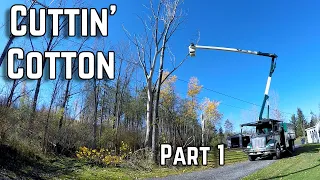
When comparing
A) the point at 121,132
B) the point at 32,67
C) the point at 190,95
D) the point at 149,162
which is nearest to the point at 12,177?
the point at 32,67

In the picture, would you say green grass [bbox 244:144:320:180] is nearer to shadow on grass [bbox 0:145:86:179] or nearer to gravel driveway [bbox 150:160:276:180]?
gravel driveway [bbox 150:160:276:180]

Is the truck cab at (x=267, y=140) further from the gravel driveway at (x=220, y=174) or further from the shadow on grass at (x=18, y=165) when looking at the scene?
the shadow on grass at (x=18, y=165)

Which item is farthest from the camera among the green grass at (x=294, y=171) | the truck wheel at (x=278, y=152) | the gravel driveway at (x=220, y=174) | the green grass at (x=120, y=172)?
the truck wheel at (x=278, y=152)

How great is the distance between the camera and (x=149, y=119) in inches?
842

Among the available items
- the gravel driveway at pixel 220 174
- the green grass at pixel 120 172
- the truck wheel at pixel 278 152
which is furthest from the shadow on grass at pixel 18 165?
the truck wheel at pixel 278 152

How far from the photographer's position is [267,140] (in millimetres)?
21062

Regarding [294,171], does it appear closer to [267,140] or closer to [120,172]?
[120,172]

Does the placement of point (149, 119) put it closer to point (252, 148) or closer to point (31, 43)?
point (252, 148)

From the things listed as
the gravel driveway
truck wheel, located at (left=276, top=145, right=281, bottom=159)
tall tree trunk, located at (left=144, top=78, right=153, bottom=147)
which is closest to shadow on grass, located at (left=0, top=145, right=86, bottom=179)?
the gravel driveway

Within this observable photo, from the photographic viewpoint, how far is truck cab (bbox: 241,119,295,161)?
20.6 metres

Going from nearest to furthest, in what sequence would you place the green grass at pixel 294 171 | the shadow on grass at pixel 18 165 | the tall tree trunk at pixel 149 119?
1. the green grass at pixel 294 171
2. the shadow on grass at pixel 18 165
3. the tall tree trunk at pixel 149 119

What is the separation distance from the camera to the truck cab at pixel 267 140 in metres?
20.6

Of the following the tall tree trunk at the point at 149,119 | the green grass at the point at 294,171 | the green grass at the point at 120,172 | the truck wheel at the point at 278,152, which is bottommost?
the green grass at the point at 120,172

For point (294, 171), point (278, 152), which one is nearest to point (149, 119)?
point (278, 152)
